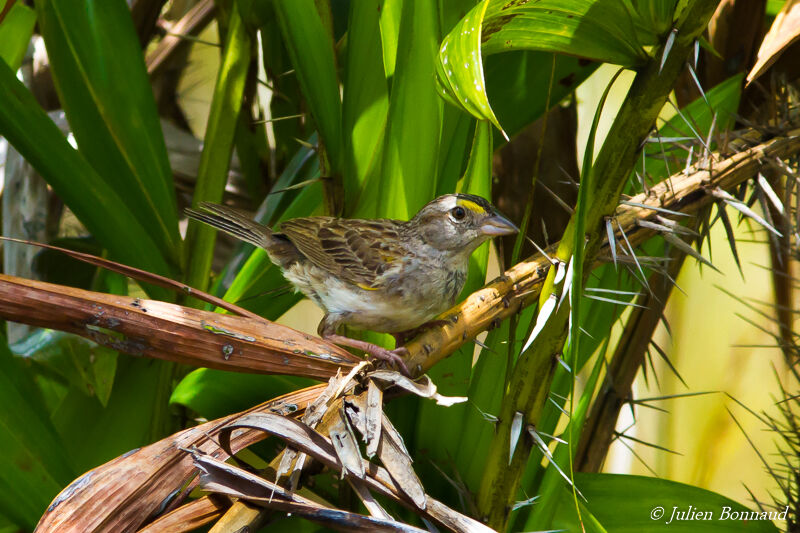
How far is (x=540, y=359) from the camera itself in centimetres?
92

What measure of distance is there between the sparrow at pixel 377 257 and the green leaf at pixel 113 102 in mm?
111

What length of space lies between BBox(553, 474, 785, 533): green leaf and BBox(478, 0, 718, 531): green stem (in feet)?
0.64

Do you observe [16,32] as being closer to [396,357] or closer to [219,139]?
[219,139]

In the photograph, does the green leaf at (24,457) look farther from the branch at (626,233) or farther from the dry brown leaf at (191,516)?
the branch at (626,233)

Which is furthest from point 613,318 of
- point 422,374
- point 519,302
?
point 422,374

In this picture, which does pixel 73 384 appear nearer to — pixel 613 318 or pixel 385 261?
pixel 385 261

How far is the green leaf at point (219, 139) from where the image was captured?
1514 mm

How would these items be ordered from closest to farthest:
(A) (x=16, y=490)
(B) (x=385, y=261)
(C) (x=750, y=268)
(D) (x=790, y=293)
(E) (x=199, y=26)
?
(A) (x=16, y=490)
(B) (x=385, y=261)
(D) (x=790, y=293)
(E) (x=199, y=26)
(C) (x=750, y=268)

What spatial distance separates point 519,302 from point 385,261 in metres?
0.52

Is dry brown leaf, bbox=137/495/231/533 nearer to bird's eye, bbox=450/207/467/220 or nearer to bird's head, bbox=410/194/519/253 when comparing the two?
bird's head, bbox=410/194/519/253

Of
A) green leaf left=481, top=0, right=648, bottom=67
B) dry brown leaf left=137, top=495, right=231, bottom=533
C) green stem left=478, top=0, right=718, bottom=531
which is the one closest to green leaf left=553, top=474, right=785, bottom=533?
green stem left=478, top=0, right=718, bottom=531

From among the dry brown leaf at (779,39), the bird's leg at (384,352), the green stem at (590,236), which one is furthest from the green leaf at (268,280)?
the dry brown leaf at (779,39)

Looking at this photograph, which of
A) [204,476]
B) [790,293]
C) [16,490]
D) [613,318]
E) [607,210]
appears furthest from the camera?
[790,293]

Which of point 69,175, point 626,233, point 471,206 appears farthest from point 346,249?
point 626,233
